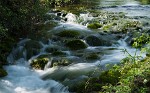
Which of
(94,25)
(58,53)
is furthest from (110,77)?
(94,25)

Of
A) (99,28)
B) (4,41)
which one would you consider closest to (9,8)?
(4,41)

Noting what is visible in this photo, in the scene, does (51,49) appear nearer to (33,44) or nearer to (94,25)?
(33,44)

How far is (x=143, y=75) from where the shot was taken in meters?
6.27

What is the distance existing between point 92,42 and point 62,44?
4.81ft

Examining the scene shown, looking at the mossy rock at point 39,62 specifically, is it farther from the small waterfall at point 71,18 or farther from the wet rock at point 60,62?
the small waterfall at point 71,18

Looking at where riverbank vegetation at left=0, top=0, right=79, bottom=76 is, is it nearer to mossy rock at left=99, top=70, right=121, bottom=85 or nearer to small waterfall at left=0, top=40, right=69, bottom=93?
small waterfall at left=0, top=40, right=69, bottom=93

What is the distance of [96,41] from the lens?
Answer: 45.7ft

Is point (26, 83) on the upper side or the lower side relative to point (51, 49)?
lower

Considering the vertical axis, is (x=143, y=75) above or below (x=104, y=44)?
above

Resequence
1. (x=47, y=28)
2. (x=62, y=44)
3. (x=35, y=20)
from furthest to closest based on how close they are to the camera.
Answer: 1. (x=47, y=28)
2. (x=35, y=20)
3. (x=62, y=44)

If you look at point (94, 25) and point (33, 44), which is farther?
point (94, 25)

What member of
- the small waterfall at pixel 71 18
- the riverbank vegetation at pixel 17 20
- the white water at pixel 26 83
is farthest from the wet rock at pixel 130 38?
the white water at pixel 26 83

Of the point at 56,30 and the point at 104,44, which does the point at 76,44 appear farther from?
the point at 56,30

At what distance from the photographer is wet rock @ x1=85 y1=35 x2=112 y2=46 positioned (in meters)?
13.8
